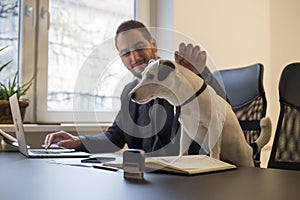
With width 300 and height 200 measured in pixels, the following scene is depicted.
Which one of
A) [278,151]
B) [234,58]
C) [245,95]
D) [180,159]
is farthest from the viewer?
[234,58]

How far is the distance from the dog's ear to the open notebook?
0.74 feet

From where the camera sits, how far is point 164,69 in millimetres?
1063

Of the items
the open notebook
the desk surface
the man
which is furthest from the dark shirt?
the desk surface

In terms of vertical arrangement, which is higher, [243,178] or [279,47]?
[279,47]

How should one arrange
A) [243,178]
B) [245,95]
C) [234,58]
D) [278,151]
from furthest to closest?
[234,58]
[245,95]
[278,151]
[243,178]

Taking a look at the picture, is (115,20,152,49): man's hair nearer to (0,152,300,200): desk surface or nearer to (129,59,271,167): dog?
(129,59,271,167): dog

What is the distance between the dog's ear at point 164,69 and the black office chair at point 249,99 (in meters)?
0.73

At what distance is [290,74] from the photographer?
161cm

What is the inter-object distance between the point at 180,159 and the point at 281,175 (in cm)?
26

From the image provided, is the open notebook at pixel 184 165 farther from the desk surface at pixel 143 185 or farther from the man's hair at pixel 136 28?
the man's hair at pixel 136 28

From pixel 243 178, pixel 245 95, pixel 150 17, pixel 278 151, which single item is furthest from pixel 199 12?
pixel 243 178

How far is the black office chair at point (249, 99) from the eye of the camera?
5.93ft

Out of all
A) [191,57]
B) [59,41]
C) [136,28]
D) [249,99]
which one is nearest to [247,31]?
[249,99]

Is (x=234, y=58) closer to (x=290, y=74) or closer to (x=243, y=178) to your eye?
(x=290, y=74)
